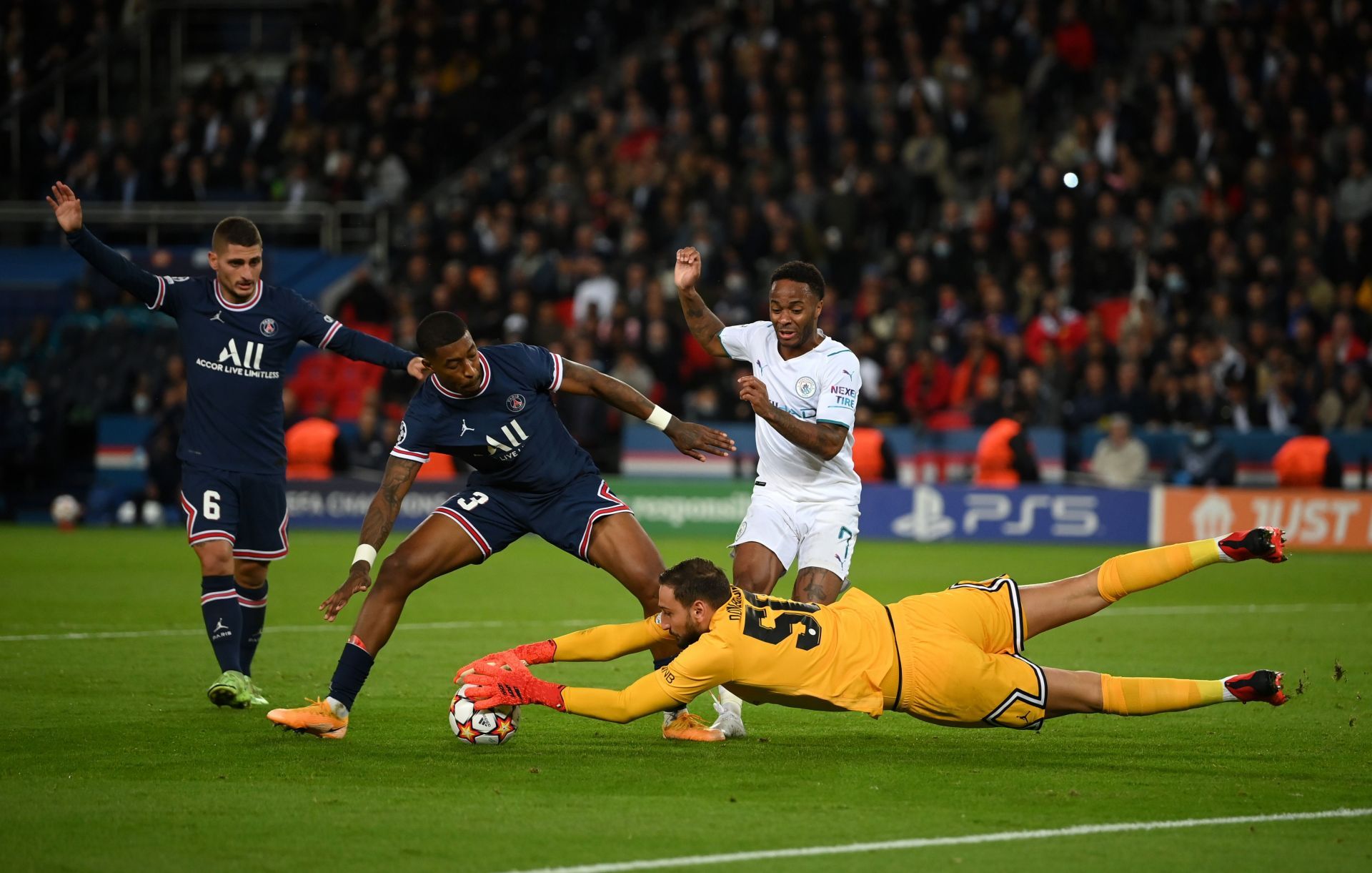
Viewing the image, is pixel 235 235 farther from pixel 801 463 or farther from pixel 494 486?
pixel 801 463

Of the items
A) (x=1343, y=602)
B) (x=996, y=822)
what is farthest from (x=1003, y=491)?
(x=996, y=822)

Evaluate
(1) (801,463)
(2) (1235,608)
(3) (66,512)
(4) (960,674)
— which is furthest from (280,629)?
(3) (66,512)

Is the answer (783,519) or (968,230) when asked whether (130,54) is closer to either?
(968,230)

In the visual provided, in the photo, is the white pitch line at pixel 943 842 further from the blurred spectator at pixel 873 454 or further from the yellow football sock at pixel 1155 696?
the blurred spectator at pixel 873 454

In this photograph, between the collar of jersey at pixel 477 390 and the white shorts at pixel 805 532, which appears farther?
the white shorts at pixel 805 532

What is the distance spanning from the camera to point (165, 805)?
6.50 metres

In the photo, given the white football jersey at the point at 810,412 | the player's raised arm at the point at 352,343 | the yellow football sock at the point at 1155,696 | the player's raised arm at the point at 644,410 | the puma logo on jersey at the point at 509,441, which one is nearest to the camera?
the yellow football sock at the point at 1155,696

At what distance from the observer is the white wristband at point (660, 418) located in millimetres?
8609

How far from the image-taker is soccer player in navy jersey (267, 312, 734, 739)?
812 cm

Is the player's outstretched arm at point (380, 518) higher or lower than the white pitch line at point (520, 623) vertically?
higher

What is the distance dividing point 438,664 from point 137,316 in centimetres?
1667

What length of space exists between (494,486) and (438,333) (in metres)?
0.98

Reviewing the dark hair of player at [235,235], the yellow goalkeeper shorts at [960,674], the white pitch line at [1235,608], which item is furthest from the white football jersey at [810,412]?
the white pitch line at [1235,608]

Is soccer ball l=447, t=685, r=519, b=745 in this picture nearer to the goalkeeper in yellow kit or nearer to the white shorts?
the goalkeeper in yellow kit
